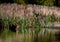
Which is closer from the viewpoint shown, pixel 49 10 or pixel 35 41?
pixel 35 41

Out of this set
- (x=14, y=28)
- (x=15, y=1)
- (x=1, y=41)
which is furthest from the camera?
(x=15, y=1)

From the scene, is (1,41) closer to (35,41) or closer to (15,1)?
(35,41)

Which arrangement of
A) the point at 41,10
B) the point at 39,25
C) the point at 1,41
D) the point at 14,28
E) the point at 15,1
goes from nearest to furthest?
the point at 1,41 → the point at 14,28 → the point at 39,25 → the point at 41,10 → the point at 15,1

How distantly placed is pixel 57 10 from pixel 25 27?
562 cm

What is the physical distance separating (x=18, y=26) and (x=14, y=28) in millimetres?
494

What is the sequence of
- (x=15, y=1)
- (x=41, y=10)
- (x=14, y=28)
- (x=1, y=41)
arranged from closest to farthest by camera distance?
(x=1, y=41), (x=14, y=28), (x=41, y=10), (x=15, y=1)

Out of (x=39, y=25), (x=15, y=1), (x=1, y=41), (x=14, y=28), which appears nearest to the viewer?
Answer: (x=1, y=41)

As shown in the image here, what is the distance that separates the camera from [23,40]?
73.4ft

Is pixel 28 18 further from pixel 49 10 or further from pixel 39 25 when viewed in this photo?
pixel 49 10

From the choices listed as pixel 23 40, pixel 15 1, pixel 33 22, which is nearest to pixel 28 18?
pixel 33 22

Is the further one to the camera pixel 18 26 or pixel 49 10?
pixel 49 10

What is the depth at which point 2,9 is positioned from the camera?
33.4 meters

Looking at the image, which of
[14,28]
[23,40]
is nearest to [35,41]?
[23,40]

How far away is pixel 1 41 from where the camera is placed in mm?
21672
